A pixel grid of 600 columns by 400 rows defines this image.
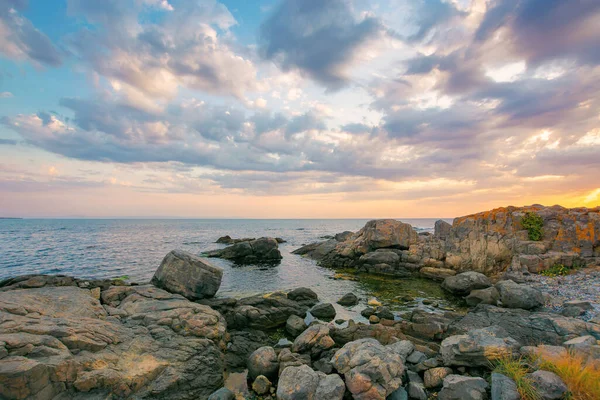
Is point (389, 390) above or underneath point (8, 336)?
underneath

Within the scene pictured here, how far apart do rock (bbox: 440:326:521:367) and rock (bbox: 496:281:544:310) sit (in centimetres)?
788

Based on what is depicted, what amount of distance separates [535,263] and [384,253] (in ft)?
46.7

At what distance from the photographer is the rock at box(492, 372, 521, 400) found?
669 cm

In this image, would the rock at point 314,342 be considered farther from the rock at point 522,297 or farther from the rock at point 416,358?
the rock at point 522,297

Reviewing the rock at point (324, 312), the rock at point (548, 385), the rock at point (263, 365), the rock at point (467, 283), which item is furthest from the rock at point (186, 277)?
the rock at point (467, 283)

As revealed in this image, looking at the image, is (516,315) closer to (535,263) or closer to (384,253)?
(535,263)

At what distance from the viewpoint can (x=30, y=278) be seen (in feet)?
47.0

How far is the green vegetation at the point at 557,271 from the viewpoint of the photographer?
69.6 ft

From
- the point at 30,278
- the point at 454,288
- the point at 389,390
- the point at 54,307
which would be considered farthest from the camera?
the point at 454,288

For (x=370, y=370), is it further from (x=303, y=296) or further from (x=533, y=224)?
(x=533, y=224)

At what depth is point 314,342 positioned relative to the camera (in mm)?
11562

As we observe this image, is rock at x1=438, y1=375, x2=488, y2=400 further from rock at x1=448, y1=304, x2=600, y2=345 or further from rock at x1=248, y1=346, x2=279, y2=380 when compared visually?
rock at x1=248, y1=346, x2=279, y2=380

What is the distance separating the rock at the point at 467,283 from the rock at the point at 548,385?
15.9 meters

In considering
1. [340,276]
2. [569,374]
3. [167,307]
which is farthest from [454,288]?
[167,307]
